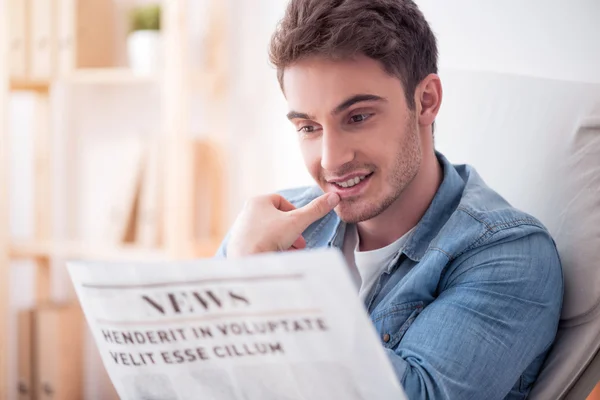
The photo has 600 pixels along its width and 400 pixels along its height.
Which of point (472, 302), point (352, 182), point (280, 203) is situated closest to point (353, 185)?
point (352, 182)

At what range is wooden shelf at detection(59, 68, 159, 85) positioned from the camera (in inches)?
84.8

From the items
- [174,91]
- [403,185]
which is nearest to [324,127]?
[403,185]

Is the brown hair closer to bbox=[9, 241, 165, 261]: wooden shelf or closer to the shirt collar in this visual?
the shirt collar

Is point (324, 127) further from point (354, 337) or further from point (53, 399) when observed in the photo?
point (53, 399)

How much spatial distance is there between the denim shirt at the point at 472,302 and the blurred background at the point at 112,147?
3.16 ft

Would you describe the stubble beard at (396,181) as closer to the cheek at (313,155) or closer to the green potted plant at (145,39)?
the cheek at (313,155)

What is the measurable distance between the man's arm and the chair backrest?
0.11 feet

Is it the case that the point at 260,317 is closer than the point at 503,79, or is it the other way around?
the point at 260,317

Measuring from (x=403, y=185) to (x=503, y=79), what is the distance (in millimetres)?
258

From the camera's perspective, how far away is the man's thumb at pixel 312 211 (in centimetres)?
97

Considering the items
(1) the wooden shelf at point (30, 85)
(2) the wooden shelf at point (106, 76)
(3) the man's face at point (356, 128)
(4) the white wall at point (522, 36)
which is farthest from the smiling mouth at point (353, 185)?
(1) the wooden shelf at point (30, 85)

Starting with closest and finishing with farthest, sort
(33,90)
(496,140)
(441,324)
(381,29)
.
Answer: (441,324) → (381,29) → (496,140) → (33,90)

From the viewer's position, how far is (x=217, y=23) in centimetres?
226

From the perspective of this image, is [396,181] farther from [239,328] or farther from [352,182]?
[239,328]
